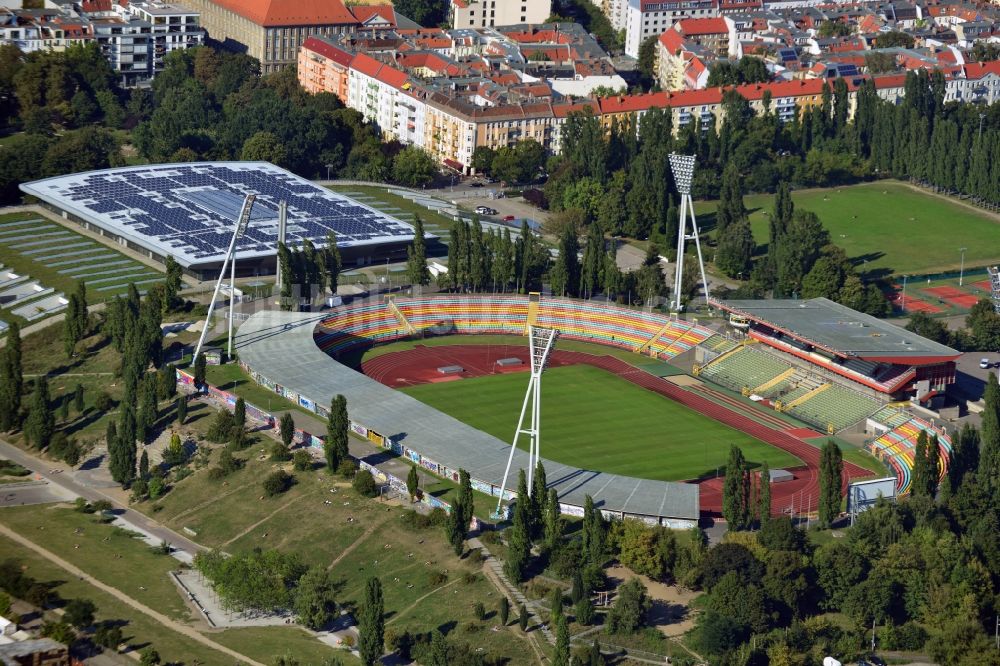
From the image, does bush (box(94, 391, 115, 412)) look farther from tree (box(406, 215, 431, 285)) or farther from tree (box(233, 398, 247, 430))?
tree (box(406, 215, 431, 285))

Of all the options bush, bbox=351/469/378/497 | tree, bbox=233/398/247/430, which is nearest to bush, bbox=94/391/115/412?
tree, bbox=233/398/247/430

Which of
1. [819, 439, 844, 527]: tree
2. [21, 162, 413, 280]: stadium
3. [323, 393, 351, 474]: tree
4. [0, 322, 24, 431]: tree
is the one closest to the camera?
[819, 439, 844, 527]: tree

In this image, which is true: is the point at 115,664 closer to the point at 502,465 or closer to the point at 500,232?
the point at 502,465

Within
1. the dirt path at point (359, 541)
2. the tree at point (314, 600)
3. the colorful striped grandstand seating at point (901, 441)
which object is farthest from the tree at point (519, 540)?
the colorful striped grandstand seating at point (901, 441)

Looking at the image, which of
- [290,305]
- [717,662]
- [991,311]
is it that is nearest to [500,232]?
[290,305]

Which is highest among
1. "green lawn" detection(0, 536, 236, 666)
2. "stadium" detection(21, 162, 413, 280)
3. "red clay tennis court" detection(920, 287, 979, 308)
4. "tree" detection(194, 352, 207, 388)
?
"stadium" detection(21, 162, 413, 280)

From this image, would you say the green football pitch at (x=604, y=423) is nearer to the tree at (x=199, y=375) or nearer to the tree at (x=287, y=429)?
the tree at (x=287, y=429)
